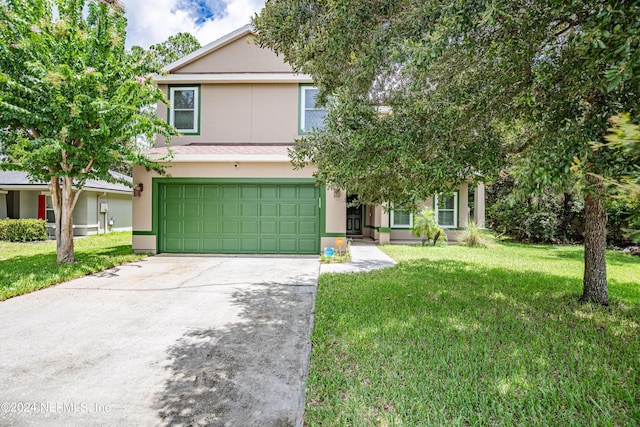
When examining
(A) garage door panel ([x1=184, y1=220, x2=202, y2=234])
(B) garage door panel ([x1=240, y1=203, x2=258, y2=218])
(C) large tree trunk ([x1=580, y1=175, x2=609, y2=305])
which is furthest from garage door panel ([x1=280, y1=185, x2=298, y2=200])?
(C) large tree trunk ([x1=580, y1=175, x2=609, y2=305])

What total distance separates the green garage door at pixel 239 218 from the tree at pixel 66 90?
243 cm

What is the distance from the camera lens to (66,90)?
7.32 m

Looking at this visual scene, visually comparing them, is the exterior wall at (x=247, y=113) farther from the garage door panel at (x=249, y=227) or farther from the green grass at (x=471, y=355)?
the green grass at (x=471, y=355)

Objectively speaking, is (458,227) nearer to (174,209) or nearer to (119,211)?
(174,209)

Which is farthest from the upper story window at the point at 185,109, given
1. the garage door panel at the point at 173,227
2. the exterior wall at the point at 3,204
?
the exterior wall at the point at 3,204

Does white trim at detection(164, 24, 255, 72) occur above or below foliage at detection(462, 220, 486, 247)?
above

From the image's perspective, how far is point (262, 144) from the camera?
444 inches

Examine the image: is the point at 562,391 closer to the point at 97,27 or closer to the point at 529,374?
the point at 529,374

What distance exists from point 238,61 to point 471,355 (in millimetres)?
11331

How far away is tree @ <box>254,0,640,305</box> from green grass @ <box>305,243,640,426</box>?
4.83 ft

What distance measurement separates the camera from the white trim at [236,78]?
1105cm

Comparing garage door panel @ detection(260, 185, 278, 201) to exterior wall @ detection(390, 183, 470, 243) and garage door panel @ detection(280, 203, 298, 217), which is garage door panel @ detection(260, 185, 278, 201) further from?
exterior wall @ detection(390, 183, 470, 243)

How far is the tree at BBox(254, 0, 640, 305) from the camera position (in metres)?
2.60

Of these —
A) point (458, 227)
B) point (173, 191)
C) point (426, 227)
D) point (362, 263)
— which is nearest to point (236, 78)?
point (173, 191)
